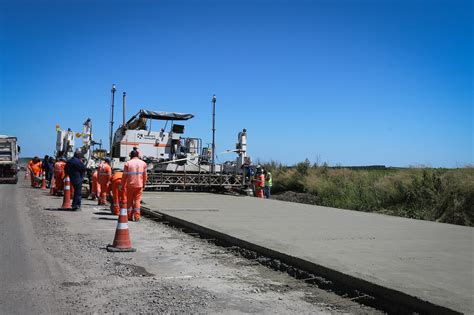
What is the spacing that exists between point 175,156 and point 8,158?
13.5m

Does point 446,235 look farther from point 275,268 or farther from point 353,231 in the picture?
point 275,268

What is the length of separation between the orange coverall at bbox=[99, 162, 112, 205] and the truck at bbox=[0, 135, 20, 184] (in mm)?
17160

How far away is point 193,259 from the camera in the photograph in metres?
7.70

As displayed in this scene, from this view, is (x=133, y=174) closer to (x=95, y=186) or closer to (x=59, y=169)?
(x=95, y=186)

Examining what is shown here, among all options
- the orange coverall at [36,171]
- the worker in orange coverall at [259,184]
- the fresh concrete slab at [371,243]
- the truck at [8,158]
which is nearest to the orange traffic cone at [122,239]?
the fresh concrete slab at [371,243]

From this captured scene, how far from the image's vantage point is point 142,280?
20.3 feet

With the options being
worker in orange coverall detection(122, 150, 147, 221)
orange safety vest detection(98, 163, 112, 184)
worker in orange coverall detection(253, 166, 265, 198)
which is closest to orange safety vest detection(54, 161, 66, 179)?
orange safety vest detection(98, 163, 112, 184)

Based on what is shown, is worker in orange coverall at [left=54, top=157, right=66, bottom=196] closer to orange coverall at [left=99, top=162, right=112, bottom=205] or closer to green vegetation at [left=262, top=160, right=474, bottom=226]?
orange coverall at [left=99, top=162, right=112, bottom=205]

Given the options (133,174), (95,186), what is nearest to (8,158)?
(95,186)

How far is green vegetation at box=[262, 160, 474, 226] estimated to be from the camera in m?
15.6

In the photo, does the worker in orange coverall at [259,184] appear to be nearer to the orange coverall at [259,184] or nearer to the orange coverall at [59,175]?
the orange coverall at [259,184]

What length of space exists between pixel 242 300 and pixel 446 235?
623cm

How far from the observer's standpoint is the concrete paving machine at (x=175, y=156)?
886 inches

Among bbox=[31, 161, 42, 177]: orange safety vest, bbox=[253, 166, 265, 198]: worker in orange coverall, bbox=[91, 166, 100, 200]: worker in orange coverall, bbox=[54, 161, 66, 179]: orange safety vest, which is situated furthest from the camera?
bbox=[31, 161, 42, 177]: orange safety vest
